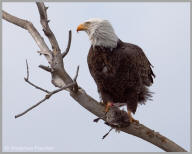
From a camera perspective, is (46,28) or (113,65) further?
(113,65)

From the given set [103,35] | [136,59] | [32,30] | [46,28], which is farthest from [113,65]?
[32,30]

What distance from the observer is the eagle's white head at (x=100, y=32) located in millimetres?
6781

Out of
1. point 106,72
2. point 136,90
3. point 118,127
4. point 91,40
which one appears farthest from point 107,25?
point 118,127

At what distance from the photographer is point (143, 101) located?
24.8 feet

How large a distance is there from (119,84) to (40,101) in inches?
75.0

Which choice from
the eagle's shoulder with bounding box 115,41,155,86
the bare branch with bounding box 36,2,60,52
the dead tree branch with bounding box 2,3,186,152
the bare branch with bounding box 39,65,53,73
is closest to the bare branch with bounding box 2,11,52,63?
the dead tree branch with bounding box 2,3,186,152

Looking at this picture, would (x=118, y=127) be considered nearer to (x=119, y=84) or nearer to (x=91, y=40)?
(x=119, y=84)

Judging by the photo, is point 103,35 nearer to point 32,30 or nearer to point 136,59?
point 136,59

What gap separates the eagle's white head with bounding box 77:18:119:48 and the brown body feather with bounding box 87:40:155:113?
0.09 meters

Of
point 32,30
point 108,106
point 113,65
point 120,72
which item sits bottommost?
point 108,106

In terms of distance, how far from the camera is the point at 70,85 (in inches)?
221

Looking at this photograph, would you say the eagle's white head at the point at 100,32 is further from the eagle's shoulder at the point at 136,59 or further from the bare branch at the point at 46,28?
the bare branch at the point at 46,28

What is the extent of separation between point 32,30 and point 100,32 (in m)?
1.24

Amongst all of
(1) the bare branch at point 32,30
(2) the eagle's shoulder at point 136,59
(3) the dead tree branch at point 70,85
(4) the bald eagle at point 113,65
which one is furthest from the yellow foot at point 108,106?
(1) the bare branch at point 32,30
